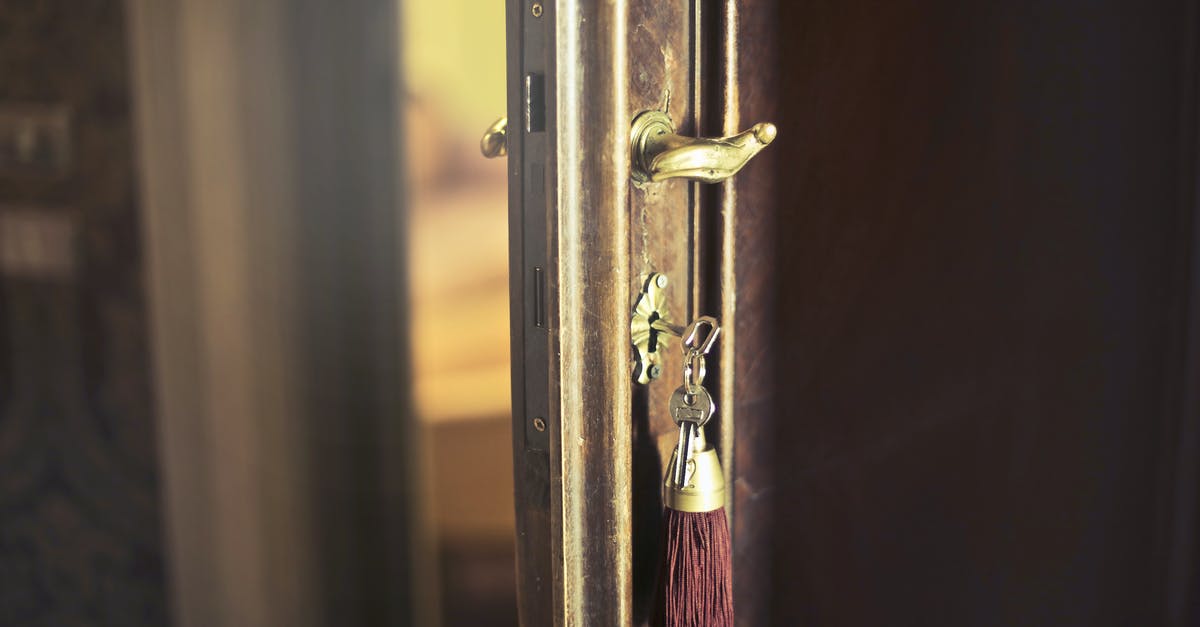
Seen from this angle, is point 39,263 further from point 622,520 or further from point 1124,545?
point 1124,545

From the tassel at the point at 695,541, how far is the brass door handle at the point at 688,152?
5.3 inches

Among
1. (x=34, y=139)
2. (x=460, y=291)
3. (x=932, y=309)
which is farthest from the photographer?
(x=34, y=139)

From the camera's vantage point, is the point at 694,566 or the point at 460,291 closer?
→ the point at 694,566

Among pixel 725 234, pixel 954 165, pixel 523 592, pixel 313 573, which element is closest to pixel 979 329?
pixel 954 165

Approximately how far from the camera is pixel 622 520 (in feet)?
1.67

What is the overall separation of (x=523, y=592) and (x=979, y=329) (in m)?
0.35

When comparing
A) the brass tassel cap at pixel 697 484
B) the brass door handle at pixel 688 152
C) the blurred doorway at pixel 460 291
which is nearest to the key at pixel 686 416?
the brass tassel cap at pixel 697 484

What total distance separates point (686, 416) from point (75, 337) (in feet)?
A: 4.11

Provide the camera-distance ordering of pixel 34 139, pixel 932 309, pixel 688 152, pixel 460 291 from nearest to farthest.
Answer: pixel 688 152, pixel 932 309, pixel 460 291, pixel 34 139

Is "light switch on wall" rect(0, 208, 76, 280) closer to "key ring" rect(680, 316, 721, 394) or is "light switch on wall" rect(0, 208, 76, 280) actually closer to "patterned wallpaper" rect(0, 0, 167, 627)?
"patterned wallpaper" rect(0, 0, 167, 627)

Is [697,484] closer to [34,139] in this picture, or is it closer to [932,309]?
[932,309]

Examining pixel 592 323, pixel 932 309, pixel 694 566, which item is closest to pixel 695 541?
pixel 694 566

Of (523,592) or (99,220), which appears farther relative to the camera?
(99,220)

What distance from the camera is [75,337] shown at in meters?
1.49
